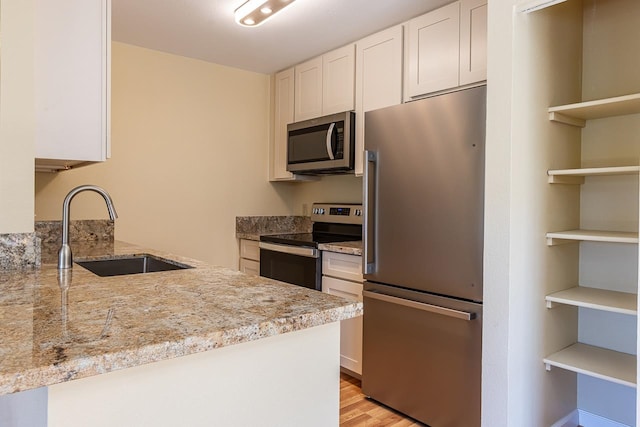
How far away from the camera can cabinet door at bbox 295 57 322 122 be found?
10.3ft

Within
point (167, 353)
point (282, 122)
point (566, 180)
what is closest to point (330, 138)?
point (282, 122)

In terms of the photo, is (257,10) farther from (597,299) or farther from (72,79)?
(597,299)

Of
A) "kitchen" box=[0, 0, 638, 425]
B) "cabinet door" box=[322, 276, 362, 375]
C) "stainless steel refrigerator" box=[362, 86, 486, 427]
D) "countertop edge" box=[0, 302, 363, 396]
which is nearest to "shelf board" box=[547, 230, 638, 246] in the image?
"kitchen" box=[0, 0, 638, 425]

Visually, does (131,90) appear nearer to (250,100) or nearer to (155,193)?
(155,193)

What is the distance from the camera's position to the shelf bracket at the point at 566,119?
1.86 meters

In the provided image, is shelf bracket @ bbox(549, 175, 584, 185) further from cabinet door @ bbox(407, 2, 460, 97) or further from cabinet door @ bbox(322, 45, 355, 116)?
cabinet door @ bbox(322, 45, 355, 116)

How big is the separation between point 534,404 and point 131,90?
A: 313 centimetres

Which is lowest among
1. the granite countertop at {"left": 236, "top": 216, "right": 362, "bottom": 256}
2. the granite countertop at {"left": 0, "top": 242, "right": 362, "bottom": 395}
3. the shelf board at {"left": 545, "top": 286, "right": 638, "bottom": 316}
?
the shelf board at {"left": 545, "top": 286, "right": 638, "bottom": 316}

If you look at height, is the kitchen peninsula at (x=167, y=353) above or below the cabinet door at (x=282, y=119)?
below

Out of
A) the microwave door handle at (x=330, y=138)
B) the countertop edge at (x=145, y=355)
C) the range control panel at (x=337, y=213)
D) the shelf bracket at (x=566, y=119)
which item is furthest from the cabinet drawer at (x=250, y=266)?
the countertop edge at (x=145, y=355)

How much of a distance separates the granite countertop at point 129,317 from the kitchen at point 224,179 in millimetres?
556

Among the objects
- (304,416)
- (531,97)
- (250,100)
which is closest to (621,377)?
(531,97)

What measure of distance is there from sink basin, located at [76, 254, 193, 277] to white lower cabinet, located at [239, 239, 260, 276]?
1320 millimetres

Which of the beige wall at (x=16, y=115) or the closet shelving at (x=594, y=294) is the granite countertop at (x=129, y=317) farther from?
the closet shelving at (x=594, y=294)
